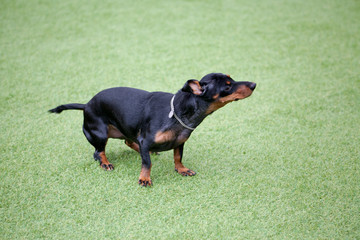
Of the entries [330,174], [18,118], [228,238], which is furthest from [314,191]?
[18,118]

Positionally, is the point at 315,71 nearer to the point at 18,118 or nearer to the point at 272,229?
the point at 272,229

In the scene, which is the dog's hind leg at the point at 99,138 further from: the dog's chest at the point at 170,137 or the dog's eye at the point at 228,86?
the dog's eye at the point at 228,86

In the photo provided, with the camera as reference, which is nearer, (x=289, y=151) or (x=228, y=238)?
(x=228, y=238)

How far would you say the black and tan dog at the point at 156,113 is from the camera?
8.13ft

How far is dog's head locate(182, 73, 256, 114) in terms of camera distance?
96.3 inches

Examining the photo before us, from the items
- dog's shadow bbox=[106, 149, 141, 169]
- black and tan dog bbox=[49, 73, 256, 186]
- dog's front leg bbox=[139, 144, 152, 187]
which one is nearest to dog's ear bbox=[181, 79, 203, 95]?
black and tan dog bbox=[49, 73, 256, 186]

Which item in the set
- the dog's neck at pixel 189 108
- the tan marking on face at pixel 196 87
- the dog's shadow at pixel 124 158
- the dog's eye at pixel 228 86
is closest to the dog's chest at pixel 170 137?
the dog's neck at pixel 189 108

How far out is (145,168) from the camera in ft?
9.13

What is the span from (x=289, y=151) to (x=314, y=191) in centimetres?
59

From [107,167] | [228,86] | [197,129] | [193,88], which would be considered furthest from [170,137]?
[197,129]

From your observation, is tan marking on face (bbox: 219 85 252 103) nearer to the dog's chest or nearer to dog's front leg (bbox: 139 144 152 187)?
the dog's chest

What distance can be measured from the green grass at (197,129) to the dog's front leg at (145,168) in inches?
2.4

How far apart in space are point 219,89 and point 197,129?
128 cm

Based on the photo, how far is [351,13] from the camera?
6453 millimetres
